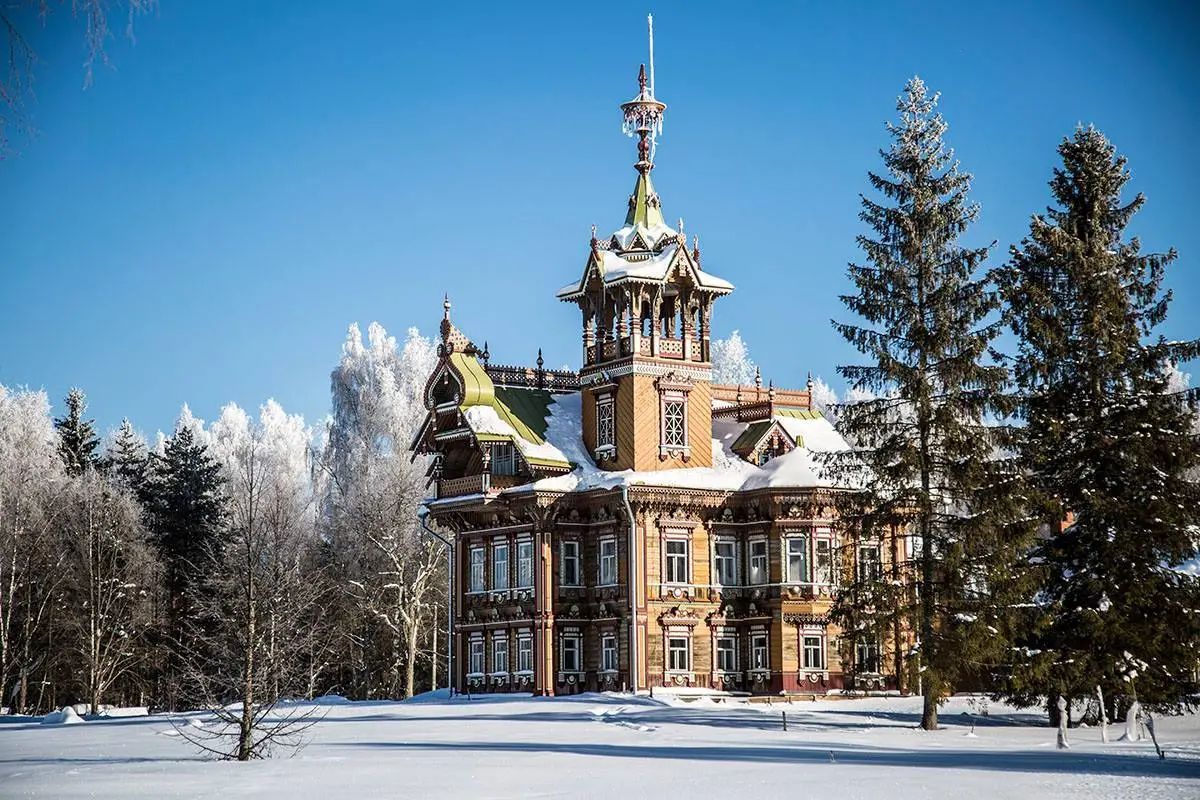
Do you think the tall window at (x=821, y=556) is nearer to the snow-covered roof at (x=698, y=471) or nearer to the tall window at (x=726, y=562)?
the snow-covered roof at (x=698, y=471)

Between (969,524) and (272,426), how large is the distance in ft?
315

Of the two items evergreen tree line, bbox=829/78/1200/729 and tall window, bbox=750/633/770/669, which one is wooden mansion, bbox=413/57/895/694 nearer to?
tall window, bbox=750/633/770/669

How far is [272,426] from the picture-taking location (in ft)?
414

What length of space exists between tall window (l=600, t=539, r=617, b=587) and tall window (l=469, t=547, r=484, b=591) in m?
4.61

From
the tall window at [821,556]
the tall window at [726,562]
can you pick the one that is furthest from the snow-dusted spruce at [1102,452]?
the tall window at [726,562]

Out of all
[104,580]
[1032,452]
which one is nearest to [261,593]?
[1032,452]

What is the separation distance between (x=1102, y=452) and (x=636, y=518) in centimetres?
1811

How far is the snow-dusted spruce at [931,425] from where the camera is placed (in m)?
36.2

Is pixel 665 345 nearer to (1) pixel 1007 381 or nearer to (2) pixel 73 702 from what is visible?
(1) pixel 1007 381

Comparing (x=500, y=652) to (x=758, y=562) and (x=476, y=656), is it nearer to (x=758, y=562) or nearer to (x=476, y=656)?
(x=476, y=656)

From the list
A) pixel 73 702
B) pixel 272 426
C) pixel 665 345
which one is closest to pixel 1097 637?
pixel 665 345

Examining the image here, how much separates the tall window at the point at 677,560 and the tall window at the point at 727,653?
2370 millimetres

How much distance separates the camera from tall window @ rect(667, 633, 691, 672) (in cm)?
5216

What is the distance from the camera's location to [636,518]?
5197 cm
